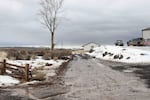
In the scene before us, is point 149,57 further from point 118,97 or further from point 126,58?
point 118,97

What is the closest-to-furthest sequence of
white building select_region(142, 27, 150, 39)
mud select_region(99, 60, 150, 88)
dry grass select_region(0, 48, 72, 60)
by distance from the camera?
mud select_region(99, 60, 150, 88) → dry grass select_region(0, 48, 72, 60) → white building select_region(142, 27, 150, 39)

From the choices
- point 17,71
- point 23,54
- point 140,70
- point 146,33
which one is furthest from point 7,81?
point 146,33

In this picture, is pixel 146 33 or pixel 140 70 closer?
pixel 140 70

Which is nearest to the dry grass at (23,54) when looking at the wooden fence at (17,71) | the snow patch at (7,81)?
the wooden fence at (17,71)

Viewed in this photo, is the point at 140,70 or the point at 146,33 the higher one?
the point at 146,33

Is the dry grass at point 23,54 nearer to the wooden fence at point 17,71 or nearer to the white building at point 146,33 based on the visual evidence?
the wooden fence at point 17,71

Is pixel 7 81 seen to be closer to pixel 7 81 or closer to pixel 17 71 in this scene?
pixel 7 81

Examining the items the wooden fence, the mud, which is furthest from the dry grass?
the wooden fence

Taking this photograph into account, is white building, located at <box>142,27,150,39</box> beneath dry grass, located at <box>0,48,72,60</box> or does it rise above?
above

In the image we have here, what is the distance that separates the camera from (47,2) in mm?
84000

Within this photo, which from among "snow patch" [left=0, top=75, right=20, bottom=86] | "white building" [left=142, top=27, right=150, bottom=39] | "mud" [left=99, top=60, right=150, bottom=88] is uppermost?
"white building" [left=142, top=27, right=150, bottom=39]

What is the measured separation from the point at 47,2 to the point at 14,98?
69803mm

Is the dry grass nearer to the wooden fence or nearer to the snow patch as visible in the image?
the wooden fence

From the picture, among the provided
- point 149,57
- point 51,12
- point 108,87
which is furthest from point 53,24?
point 108,87
